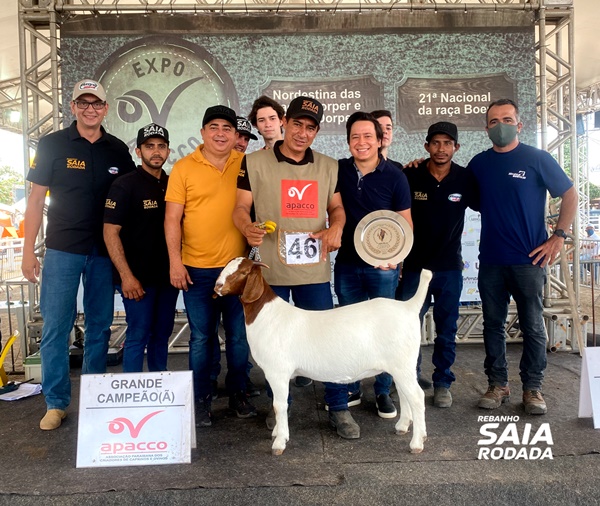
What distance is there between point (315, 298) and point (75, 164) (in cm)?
182

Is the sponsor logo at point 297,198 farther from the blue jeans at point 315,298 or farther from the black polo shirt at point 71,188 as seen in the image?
the black polo shirt at point 71,188

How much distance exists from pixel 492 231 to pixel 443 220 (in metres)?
0.36

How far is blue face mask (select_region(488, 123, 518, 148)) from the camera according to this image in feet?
10.9

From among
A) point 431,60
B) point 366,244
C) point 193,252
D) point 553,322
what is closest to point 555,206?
point 553,322

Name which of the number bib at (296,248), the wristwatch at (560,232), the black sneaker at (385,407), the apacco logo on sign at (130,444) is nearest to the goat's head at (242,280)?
the number bib at (296,248)

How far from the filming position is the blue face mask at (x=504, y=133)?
3328 millimetres

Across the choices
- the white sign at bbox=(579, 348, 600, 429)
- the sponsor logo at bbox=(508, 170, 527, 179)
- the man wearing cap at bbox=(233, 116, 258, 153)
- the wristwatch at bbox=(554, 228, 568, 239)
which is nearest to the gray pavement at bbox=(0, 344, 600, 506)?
the white sign at bbox=(579, 348, 600, 429)

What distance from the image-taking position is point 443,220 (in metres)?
3.39

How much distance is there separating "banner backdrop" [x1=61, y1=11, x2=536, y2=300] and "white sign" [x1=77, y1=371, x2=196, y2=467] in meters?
3.05

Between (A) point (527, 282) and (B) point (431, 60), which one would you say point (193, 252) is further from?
(B) point (431, 60)

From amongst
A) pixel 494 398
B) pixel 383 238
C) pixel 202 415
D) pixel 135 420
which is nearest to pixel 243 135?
pixel 383 238

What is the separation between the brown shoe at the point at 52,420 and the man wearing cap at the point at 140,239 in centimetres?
62

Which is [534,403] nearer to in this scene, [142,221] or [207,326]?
[207,326]

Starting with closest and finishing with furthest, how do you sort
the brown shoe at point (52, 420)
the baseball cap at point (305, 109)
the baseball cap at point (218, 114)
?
1. the baseball cap at point (305, 109)
2. the baseball cap at point (218, 114)
3. the brown shoe at point (52, 420)
